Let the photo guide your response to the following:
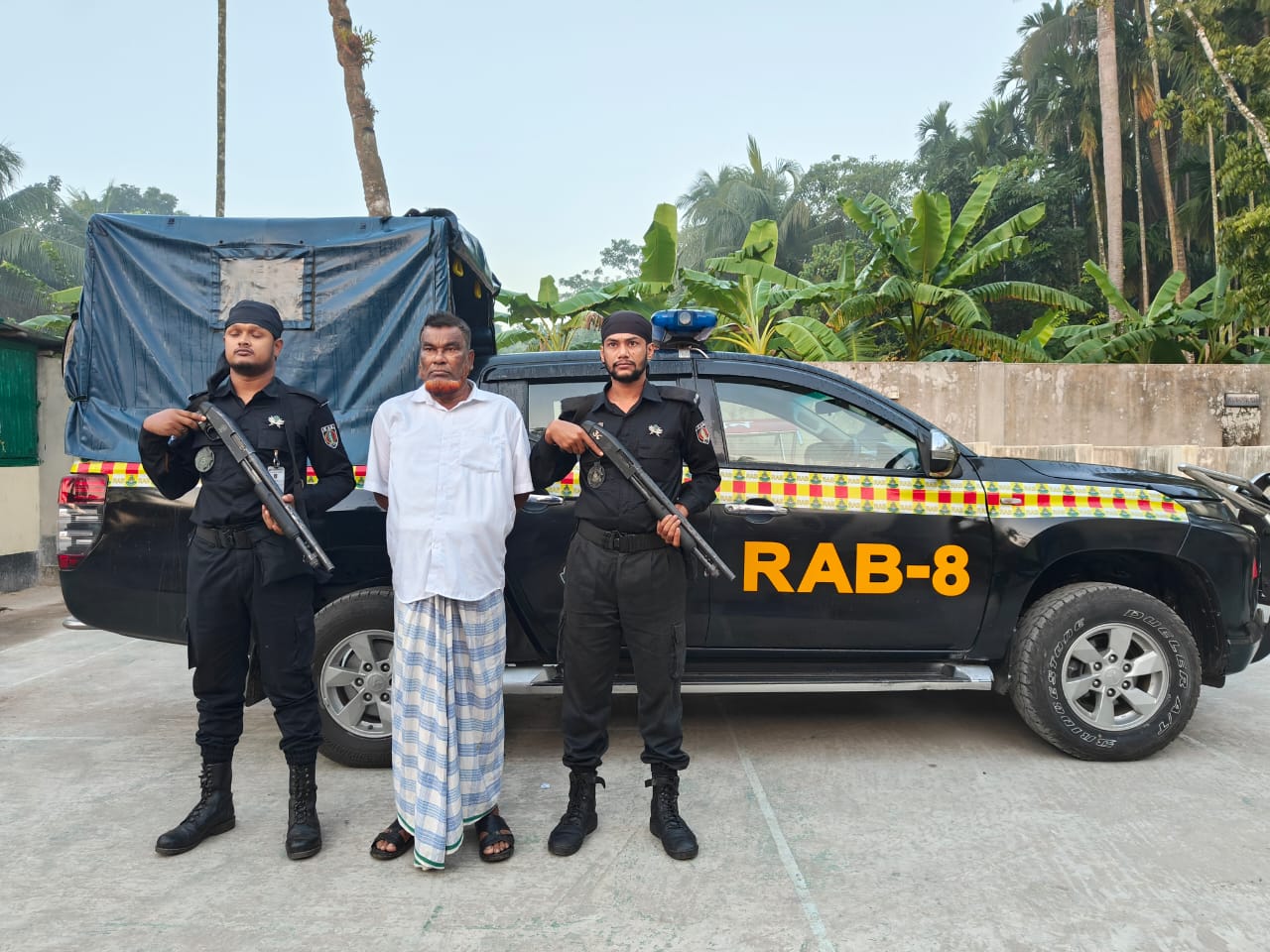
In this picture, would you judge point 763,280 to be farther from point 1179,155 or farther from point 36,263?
point 36,263

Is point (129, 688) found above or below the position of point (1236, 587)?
below

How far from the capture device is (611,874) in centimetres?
305

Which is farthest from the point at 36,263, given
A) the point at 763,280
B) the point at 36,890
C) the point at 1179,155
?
the point at 36,890

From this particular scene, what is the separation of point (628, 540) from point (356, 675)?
152 centimetres

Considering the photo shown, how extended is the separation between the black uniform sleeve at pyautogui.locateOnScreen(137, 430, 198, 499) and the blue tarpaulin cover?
937 mm

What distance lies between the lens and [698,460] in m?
3.31

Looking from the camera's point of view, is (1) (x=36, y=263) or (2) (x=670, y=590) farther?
(1) (x=36, y=263)

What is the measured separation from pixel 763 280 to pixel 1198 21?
21.2 ft

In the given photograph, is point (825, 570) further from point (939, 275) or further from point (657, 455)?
point (939, 275)

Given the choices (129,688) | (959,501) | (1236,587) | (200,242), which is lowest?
(129,688)

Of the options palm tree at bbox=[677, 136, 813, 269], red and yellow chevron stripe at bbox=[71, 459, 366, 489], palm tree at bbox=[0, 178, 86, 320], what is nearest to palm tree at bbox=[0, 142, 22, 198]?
palm tree at bbox=[0, 178, 86, 320]

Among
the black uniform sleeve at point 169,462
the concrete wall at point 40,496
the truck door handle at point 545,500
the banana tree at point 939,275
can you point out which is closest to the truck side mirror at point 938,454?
the truck door handle at point 545,500

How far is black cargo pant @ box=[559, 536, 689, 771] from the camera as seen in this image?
315cm

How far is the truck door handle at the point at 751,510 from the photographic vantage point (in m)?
3.98
